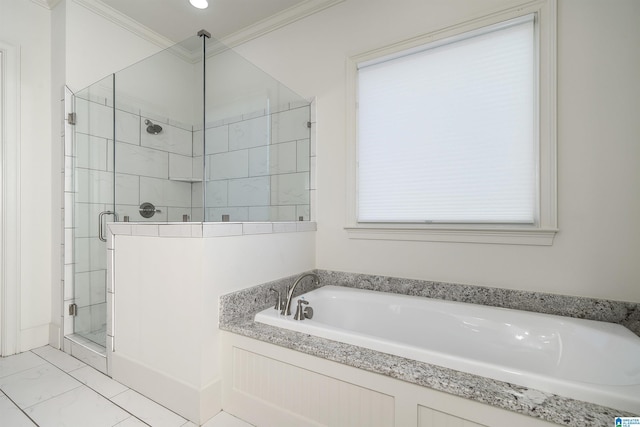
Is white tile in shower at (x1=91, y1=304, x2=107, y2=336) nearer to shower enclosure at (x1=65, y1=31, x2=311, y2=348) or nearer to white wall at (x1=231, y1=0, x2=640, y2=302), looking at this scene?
shower enclosure at (x1=65, y1=31, x2=311, y2=348)

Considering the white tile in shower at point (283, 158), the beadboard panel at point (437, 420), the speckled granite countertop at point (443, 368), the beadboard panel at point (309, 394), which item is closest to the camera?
the speckled granite countertop at point (443, 368)

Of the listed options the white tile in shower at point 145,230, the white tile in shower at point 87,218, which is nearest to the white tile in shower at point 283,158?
the white tile in shower at point 145,230

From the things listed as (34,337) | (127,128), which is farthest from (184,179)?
(34,337)

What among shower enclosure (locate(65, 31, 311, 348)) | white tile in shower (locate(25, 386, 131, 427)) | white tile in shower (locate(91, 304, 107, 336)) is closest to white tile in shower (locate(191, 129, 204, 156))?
shower enclosure (locate(65, 31, 311, 348))

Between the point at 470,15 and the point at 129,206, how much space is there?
246 cm

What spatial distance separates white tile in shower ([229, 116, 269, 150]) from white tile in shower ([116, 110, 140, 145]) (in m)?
0.71

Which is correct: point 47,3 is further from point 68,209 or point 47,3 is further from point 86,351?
point 86,351

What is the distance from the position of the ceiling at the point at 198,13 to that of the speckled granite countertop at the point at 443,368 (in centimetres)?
217

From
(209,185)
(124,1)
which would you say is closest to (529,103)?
(209,185)

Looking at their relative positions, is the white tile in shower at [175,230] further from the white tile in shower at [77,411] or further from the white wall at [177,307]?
the white tile in shower at [77,411]

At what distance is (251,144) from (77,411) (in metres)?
1.76

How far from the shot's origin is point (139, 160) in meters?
2.04

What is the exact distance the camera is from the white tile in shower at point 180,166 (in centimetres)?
176

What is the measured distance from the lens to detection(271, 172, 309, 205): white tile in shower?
86.5 inches
